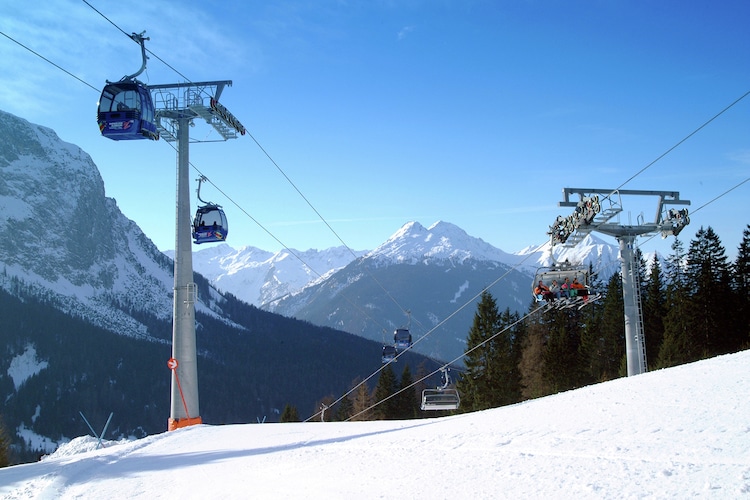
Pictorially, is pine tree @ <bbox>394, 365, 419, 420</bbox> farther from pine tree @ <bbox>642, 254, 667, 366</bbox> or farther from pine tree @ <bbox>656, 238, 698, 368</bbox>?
pine tree @ <bbox>656, 238, 698, 368</bbox>

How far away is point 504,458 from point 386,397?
5726 centimetres

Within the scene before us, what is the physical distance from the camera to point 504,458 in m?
8.48

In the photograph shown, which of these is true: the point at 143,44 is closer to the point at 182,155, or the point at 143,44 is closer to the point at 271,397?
the point at 182,155

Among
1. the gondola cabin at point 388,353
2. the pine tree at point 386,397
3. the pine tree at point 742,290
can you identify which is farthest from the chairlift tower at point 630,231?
the pine tree at point 386,397

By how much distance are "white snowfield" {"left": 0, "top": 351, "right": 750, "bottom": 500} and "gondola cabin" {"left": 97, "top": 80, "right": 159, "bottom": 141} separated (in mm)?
9734

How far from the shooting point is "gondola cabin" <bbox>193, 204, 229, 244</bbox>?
22312 mm

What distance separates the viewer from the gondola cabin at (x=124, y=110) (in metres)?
18.9

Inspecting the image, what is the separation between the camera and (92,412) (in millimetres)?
155500

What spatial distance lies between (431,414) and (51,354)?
147173mm

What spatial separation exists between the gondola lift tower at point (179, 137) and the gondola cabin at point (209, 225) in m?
1.94

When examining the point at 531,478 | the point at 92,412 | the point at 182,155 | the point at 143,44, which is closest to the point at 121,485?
the point at 531,478

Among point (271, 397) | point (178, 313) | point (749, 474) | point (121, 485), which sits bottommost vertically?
point (271, 397)

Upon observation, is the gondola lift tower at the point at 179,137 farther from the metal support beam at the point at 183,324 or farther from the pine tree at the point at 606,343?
the pine tree at the point at 606,343

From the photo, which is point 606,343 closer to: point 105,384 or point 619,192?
point 619,192
